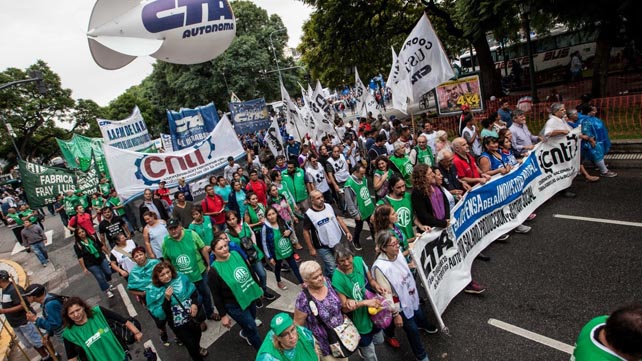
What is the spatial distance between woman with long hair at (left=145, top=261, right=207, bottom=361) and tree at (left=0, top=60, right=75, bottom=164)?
40.5 metres

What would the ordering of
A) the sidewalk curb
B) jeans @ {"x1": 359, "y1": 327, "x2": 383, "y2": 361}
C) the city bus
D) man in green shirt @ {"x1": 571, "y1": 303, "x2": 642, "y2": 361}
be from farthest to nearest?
the city bus
the sidewalk curb
jeans @ {"x1": 359, "y1": 327, "x2": 383, "y2": 361}
man in green shirt @ {"x1": 571, "y1": 303, "x2": 642, "y2": 361}

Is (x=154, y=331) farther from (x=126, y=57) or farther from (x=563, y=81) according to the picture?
(x=563, y=81)

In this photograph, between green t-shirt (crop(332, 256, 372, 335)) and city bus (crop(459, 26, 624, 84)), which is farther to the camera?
city bus (crop(459, 26, 624, 84))

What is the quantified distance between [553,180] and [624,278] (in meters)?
2.76

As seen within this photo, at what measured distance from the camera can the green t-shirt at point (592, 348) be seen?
1.88 metres

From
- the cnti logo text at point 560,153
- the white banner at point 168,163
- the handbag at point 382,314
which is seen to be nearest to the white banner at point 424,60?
the cnti logo text at point 560,153

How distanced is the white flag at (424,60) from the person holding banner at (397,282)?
528 centimetres

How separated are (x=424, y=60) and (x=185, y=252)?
6.08 m

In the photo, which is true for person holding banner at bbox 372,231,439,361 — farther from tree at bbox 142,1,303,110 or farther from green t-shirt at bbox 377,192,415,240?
tree at bbox 142,1,303,110

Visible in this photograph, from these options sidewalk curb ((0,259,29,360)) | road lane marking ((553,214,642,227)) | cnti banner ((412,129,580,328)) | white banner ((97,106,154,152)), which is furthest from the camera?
white banner ((97,106,154,152))

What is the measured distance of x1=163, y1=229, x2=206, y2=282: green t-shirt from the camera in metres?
5.06

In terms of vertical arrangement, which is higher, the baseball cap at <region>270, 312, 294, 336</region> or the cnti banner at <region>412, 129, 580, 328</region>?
the baseball cap at <region>270, 312, 294, 336</region>

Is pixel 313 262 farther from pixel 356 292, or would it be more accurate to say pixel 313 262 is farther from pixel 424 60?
pixel 424 60

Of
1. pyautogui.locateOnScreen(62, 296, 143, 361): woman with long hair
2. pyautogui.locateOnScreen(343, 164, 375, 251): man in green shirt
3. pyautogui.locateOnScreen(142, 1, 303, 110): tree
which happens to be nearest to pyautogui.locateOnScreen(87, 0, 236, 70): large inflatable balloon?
pyautogui.locateOnScreen(343, 164, 375, 251): man in green shirt
